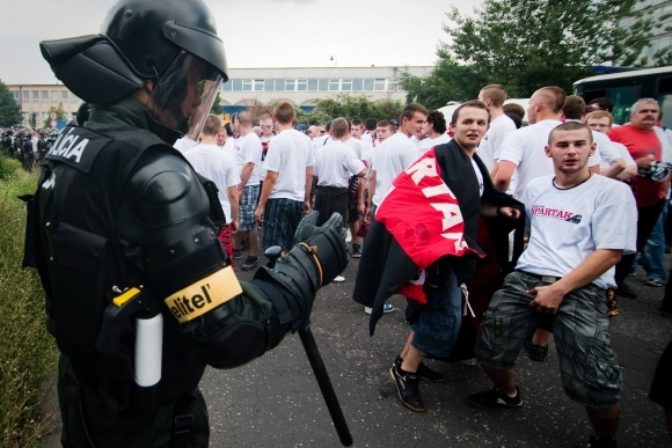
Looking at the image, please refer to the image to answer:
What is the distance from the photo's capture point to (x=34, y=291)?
334 centimetres

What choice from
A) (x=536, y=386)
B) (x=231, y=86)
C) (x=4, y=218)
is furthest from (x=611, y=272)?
(x=231, y=86)

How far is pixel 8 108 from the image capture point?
2606 inches

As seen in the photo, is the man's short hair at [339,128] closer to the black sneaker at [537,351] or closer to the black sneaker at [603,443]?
the black sneaker at [537,351]

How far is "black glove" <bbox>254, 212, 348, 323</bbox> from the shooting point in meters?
1.27

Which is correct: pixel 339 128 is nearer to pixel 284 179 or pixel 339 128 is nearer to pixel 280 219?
pixel 284 179

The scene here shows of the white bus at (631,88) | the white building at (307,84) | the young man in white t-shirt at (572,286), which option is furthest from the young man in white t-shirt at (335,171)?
the white building at (307,84)

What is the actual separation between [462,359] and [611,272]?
117cm

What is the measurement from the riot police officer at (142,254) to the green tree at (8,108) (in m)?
76.4

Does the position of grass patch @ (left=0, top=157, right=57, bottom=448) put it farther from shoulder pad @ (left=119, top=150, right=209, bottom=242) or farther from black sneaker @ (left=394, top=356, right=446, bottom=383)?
black sneaker @ (left=394, top=356, right=446, bottom=383)

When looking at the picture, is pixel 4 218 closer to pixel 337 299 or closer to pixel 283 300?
pixel 337 299

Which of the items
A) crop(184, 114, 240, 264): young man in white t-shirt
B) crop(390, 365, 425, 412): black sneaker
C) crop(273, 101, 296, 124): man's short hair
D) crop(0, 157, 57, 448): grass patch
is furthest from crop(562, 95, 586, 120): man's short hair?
crop(0, 157, 57, 448): grass patch

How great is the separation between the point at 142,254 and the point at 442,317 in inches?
83.0

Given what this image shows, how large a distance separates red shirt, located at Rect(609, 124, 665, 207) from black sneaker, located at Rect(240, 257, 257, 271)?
4.49 meters

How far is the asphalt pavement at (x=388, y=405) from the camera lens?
2.60m
